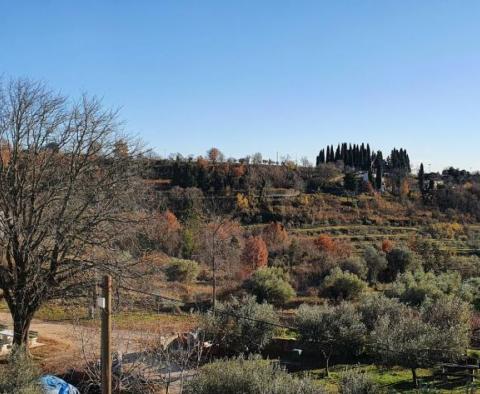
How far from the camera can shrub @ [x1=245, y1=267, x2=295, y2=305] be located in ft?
98.1

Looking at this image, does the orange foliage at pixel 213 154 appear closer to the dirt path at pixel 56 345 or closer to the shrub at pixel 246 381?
the dirt path at pixel 56 345

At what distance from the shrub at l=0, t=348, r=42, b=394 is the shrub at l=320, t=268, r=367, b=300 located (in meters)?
21.8

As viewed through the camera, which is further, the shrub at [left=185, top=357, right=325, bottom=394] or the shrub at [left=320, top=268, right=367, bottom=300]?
the shrub at [left=320, top=268, right=367, bottom=300]

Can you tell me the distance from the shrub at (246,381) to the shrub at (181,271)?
25635 millimetres

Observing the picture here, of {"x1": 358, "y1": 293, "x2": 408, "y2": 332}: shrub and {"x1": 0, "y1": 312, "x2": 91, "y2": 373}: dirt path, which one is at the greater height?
{"x1": 358, "y1": 293, "x2": 408, "y2": 332}: shrub

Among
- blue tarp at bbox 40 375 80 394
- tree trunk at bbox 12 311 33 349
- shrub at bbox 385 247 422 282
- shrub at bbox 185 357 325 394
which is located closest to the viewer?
shrub at bbox 185 357 325 394

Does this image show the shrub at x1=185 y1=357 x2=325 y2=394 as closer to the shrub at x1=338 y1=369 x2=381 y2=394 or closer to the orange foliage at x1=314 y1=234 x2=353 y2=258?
the shrub at x1=338 y1=369 x2=381 y2=394

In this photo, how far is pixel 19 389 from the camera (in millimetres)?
11211

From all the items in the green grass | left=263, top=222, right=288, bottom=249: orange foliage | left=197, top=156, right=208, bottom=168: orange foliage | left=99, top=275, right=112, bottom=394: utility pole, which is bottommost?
the green grass

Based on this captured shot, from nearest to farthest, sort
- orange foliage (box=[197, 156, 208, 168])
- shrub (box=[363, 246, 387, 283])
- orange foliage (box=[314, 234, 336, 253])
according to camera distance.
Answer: shrub (box=[363, 246, 387, 283])
orange foliage (box=[314, 234, 336, 253])
orange foliage (box=[197, 156, 208, 168])

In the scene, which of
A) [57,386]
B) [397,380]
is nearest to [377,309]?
[397,380]

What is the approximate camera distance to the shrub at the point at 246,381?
10352 mm

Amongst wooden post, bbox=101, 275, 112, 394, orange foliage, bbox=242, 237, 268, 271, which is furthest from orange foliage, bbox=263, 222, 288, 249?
wooden post, bbox=101, 275, 112, 394

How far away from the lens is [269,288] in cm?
2997
